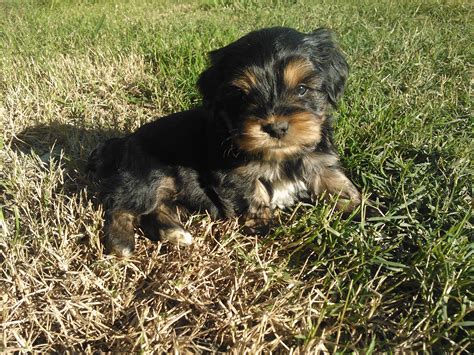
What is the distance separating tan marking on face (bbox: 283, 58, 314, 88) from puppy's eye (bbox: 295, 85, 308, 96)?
0.10 ft


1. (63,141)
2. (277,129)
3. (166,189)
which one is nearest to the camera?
(277,129)

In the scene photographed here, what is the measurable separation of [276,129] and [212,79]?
68 cm

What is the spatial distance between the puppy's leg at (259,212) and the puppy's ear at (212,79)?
59 centimetres

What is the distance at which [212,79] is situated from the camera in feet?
8.05

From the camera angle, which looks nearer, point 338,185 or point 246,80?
point 246,80

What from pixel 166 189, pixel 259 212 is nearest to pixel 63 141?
pixel 166 189

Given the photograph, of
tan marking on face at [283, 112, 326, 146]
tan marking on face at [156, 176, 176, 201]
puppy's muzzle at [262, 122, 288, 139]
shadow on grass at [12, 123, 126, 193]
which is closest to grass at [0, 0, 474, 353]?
shadow on grass at [12, 123, 126, 193]

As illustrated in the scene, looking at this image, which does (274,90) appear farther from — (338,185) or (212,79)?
(338,185)

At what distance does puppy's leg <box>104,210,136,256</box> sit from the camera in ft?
7.68

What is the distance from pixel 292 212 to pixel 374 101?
4.23ft

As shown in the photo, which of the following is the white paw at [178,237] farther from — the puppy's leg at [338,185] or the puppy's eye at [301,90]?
the puppy's eye at [301,90]

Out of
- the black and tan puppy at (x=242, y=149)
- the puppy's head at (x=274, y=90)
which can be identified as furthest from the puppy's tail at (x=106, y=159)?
the puppy's head at (x=274, y=90)

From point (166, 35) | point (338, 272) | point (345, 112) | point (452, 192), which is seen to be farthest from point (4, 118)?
point (452, 192)

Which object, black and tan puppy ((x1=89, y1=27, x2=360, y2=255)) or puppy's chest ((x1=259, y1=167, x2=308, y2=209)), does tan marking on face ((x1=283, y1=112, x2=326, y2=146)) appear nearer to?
black and tan puppy ((x1=89, y1=27, x2=360, y2=255))
